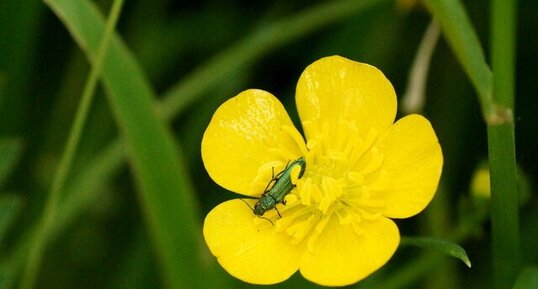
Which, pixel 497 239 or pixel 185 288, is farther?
pixel 185 288

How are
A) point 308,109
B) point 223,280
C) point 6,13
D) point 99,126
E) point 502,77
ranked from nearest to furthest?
point 502,77 < point 308,109 < point 223,280 < point 6,13 < point 99,126

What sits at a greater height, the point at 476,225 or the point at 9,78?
the point at 9,78

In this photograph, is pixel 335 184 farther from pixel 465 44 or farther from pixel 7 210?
pixel 7 210

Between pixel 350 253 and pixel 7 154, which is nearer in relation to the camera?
pixel 350 253

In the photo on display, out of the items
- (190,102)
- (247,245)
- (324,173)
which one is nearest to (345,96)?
(324,173)

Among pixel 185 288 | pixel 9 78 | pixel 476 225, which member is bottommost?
pixel 476 225

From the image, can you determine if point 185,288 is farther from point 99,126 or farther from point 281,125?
point 99,126

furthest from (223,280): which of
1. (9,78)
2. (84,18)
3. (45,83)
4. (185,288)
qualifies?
(45,83)
